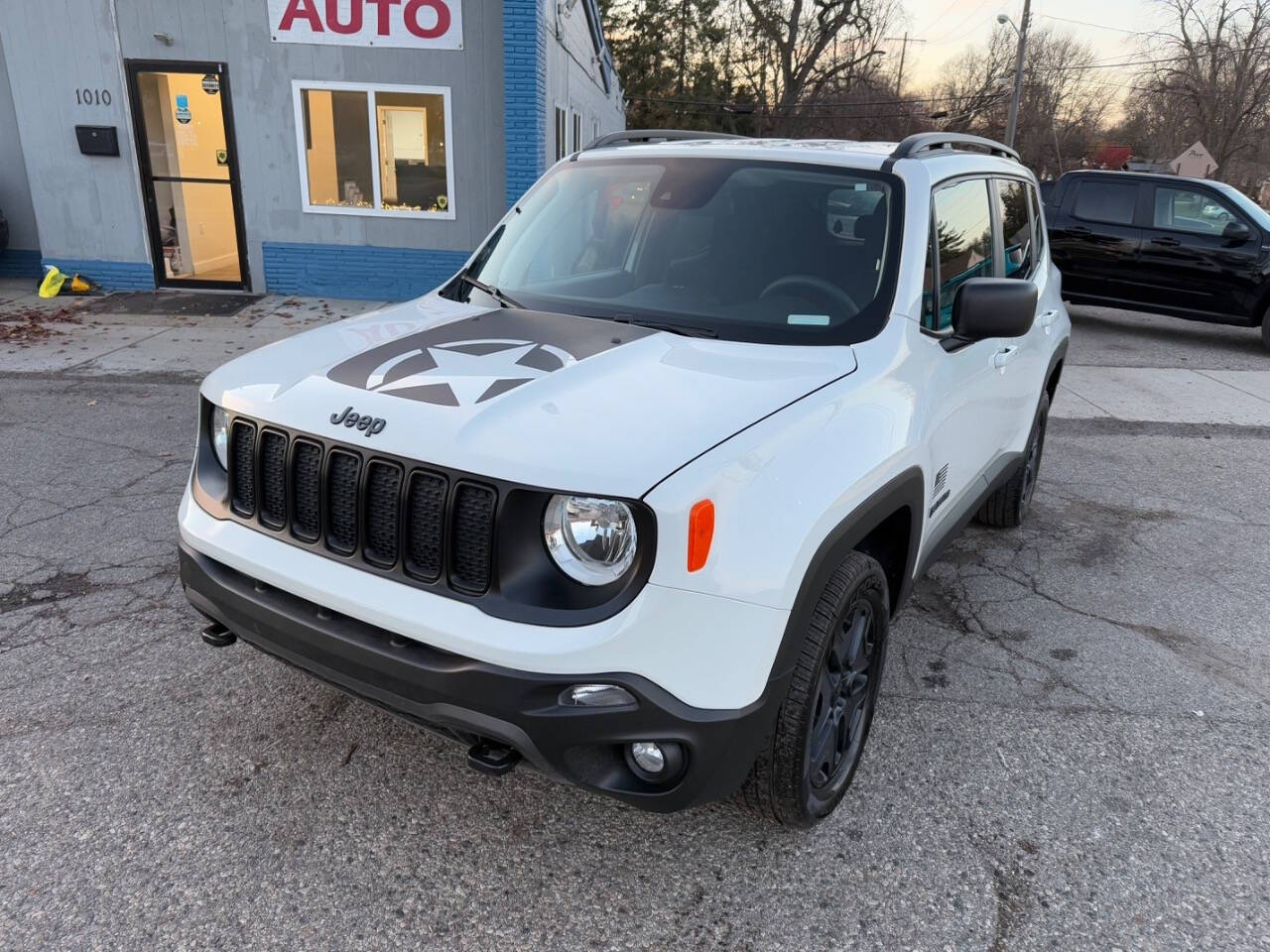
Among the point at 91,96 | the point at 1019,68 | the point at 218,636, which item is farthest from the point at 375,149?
the point at 1019,68

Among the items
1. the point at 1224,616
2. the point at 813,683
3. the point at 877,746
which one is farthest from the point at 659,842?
the point at 1224,616

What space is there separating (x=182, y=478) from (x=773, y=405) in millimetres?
4104

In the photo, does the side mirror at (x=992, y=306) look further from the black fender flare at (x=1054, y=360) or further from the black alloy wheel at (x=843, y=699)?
the black fender flare at (x=1054, y=360)

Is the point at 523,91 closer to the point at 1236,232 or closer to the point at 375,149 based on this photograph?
the point at 375,149

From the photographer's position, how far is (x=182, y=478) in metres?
5.19

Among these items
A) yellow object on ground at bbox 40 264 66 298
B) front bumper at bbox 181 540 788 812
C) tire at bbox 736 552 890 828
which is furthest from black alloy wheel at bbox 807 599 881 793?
yellow object on ground at bbox 40 264 66 298

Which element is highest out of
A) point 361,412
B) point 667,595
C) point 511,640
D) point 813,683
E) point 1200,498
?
point 361,412

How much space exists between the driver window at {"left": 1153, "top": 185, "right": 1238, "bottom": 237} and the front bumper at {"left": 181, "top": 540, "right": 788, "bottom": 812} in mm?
11004

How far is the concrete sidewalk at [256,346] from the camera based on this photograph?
777cm

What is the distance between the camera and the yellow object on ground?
1027 cm

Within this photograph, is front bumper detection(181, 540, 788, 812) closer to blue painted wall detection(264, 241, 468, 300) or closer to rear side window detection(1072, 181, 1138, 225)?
blue painted wall detection(264, 241, 468, 300)

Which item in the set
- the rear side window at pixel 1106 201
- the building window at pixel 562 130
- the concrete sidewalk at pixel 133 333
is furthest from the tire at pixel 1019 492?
the building window at pixel 562 130

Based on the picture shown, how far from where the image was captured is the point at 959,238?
3422mm

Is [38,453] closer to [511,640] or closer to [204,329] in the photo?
[204,329]
